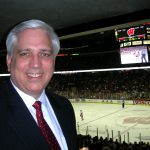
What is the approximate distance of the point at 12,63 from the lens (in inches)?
75.0

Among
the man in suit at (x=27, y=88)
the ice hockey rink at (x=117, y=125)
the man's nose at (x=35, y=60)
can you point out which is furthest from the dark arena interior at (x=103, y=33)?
the man's nose at (x=35, y=60)

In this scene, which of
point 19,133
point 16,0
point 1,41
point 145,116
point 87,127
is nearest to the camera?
point 19,133

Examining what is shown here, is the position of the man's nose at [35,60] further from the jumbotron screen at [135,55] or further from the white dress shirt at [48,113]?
the jumbotron screen at [135,55]

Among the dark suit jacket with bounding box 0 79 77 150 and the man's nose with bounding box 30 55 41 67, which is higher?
the man's nose with bounding box 30 55 41 67

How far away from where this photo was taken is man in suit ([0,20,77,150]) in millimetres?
1722

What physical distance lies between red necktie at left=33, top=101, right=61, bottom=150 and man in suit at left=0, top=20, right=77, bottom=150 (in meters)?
0.03

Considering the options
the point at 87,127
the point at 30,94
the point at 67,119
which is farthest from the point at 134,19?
the point at 87,127

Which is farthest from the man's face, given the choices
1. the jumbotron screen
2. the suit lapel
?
the jumbotron screen

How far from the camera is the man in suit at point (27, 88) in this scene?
5.65 feet

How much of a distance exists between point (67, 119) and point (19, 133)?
1.98 ft

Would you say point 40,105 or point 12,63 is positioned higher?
point 12,63

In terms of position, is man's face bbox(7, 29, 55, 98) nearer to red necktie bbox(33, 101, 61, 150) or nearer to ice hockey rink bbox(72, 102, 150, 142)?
red necktie bbox(33, 101, 61, 150)

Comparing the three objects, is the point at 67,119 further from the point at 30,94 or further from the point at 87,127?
the point at 87,127

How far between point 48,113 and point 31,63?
1.61 feet
